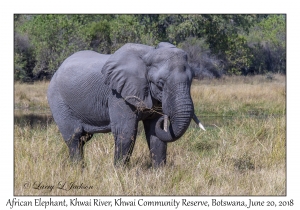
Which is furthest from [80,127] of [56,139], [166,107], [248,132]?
[248,132]

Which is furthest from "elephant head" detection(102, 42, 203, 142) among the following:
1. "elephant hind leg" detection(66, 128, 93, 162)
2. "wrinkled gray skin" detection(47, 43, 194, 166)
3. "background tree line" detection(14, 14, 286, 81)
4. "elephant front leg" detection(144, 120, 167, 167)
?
"background tree line" detection(14, 14, 286, 81)

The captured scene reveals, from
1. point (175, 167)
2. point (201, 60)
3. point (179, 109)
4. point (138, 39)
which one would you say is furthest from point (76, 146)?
point (201, 60)

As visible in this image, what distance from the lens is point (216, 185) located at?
7.14m

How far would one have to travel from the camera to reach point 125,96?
7.56 meters

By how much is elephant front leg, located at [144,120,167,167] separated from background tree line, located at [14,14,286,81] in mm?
14978

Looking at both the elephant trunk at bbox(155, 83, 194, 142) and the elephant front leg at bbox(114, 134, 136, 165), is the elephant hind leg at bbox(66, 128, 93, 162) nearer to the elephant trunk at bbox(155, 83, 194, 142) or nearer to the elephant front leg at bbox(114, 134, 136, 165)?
the elephant front leg at bbox(114, 134, 136, 165)

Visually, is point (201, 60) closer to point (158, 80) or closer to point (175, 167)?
point (175, 167)

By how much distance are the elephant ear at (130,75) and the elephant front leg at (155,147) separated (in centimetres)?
50

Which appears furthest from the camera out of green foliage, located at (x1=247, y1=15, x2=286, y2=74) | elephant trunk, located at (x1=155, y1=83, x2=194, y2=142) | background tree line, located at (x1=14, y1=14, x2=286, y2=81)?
green foliage, located at (x1=247, y1=15, x2=286, y2=74)

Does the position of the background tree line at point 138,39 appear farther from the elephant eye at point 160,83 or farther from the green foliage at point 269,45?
the elephant eye at point 160,83

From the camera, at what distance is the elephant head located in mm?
6984

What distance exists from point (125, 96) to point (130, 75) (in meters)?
0.27

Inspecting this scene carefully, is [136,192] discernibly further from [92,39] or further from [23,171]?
[92,39]

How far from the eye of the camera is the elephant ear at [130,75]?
750 centimetres
